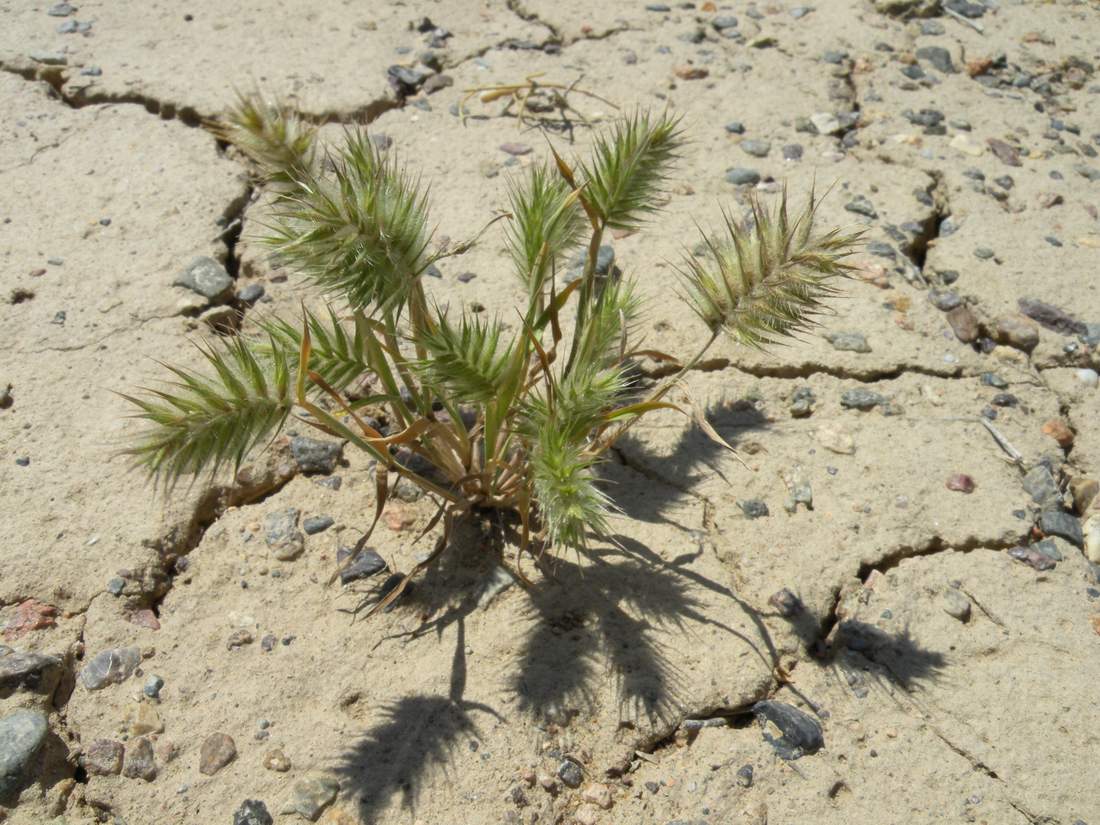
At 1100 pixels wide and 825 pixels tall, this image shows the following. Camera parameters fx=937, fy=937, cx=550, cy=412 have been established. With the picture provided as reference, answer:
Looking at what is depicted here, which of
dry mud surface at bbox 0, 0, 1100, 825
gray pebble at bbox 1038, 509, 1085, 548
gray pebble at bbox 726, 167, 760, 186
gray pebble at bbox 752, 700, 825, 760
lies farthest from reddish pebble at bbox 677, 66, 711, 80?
gray pebble at bbox 752, 700, 825, 760

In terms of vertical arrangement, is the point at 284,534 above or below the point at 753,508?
below

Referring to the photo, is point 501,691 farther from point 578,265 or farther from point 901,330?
point 901,330

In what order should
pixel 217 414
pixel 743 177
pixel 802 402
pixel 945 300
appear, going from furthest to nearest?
1. pixel 743 177
2. pixel 945 300
3. pixel 802 402
4. pixel 217 414

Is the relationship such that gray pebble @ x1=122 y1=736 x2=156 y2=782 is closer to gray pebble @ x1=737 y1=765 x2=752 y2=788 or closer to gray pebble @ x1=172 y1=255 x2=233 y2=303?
gray pebble @ x1=737 y1=765 x2=752 y2=788

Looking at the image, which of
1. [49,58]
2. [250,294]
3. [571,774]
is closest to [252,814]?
[571,774]

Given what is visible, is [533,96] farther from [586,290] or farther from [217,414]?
[217,414]

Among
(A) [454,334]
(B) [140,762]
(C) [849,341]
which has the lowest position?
(B) [140,762]
